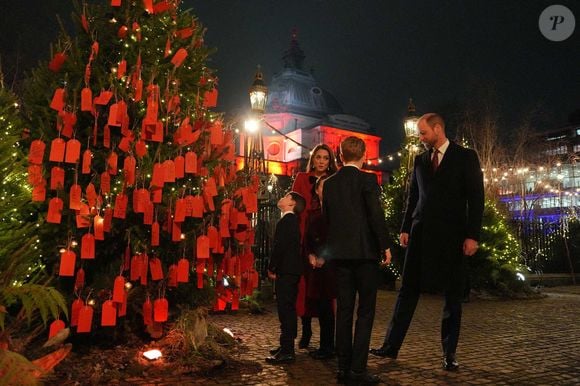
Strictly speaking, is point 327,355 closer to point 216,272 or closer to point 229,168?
point 216,272

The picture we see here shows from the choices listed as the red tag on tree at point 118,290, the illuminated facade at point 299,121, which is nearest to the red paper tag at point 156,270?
the red tag on tree at point 118,290

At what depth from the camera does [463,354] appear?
15.0ft

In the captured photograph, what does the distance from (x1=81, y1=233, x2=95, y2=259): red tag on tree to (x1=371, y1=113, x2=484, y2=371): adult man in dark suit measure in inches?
102

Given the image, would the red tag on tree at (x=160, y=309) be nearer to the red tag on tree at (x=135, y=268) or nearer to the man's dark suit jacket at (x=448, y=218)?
the red tag on tree at (x=135, y=268)

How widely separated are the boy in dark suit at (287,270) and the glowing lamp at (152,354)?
959mm

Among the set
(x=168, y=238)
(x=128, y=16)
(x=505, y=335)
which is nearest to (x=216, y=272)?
(x=168, y=238)

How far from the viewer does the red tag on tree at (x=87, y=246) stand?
3742 millimetres

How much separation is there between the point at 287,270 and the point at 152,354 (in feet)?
4.44

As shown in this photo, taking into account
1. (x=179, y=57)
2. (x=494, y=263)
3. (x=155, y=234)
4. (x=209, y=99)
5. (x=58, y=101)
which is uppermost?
(x=179, y=57)

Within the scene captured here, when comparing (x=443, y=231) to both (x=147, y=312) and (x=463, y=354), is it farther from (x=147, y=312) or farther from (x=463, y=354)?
(x=147, y=312)

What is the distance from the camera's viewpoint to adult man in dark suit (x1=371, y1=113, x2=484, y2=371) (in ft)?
13.0

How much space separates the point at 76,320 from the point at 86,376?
0.46 metres

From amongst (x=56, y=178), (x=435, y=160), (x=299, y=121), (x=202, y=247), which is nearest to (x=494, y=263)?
(x=435, y=160)

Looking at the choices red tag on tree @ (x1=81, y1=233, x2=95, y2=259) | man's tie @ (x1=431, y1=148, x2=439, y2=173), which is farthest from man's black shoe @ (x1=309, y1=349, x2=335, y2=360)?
red tag on tree @ (x1=81, y1=233, x2=95, y2=259)
